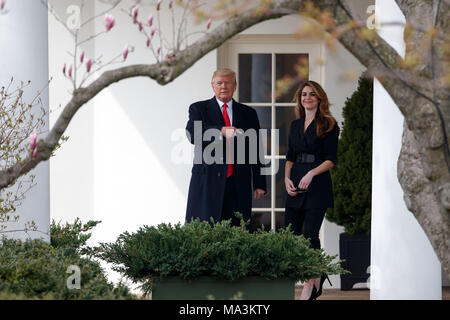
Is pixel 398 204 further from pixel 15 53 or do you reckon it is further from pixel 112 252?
pixel 15 53

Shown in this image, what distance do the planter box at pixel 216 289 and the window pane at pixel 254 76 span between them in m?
3.95

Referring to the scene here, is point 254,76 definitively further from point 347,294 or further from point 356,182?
point 347,294

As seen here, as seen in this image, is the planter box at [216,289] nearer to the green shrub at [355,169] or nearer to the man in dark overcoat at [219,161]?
the man in dark overcoat at [219,161]

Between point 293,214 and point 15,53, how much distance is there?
2.36 meters

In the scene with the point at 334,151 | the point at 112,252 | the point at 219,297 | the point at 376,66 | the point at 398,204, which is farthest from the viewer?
the point at 334,151

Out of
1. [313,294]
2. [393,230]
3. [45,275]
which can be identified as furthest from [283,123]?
[45,275]

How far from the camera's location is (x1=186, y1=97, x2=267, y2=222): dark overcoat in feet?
17.4

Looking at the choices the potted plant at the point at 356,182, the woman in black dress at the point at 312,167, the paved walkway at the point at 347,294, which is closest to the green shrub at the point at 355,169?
the potted plant at the point at 356,182

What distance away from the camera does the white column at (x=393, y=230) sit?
4.23m

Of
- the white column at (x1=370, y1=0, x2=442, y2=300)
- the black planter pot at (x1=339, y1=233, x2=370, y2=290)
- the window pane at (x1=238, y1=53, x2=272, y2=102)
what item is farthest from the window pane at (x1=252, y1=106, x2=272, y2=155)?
the white column at (x1=370, y1=0, x2=442, y2=300)

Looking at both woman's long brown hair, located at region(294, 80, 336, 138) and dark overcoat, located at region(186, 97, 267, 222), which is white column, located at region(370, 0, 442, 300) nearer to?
woman's long brown hair, located at region(294, 80, 336, 138)
